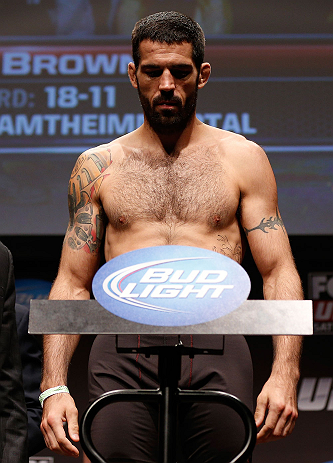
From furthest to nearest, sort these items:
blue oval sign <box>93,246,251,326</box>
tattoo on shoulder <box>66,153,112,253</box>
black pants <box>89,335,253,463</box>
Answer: tattoo on shoulder <box>66,153,112,253</box>, black pants <box>89,335,253,463</box>, blue oval sign <box>93,246,251,326</box>

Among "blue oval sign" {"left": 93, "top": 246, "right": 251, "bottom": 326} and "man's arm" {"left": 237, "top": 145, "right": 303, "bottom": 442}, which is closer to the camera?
"blue oval sign" {"left": 93, "top": 246, "right": 251, "bottom": 326}

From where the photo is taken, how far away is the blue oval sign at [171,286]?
0.87m

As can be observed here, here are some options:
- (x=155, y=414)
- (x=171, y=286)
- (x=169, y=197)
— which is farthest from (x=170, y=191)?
(x=171, y=286)

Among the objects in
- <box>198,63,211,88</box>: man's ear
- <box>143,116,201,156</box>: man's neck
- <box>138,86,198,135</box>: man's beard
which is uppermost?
<box>198,63,211,88</box>: man's ear

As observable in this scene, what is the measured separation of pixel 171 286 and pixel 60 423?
55cm

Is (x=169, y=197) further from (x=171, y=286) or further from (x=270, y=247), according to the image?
(x=171, y=286)

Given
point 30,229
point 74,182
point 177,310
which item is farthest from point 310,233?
point 177,310

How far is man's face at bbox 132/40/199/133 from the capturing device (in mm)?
1555

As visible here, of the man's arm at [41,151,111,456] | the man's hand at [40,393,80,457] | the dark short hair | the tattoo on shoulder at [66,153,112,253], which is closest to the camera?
the man's hand at [40,393,80,457]

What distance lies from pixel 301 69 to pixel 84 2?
112 centimetres

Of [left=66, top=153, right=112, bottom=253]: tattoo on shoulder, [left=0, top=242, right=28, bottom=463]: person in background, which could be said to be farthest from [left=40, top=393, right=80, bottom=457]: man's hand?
[left=66, top=153, right=112, bottom=253]: tattoo on shoulder

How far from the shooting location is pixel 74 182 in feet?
6.11

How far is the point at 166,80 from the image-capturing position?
1.54 m

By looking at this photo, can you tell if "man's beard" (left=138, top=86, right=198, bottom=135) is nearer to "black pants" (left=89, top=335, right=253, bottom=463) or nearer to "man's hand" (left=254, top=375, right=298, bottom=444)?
"black pants" (left=89, top=335, right=253, bottom=463)
